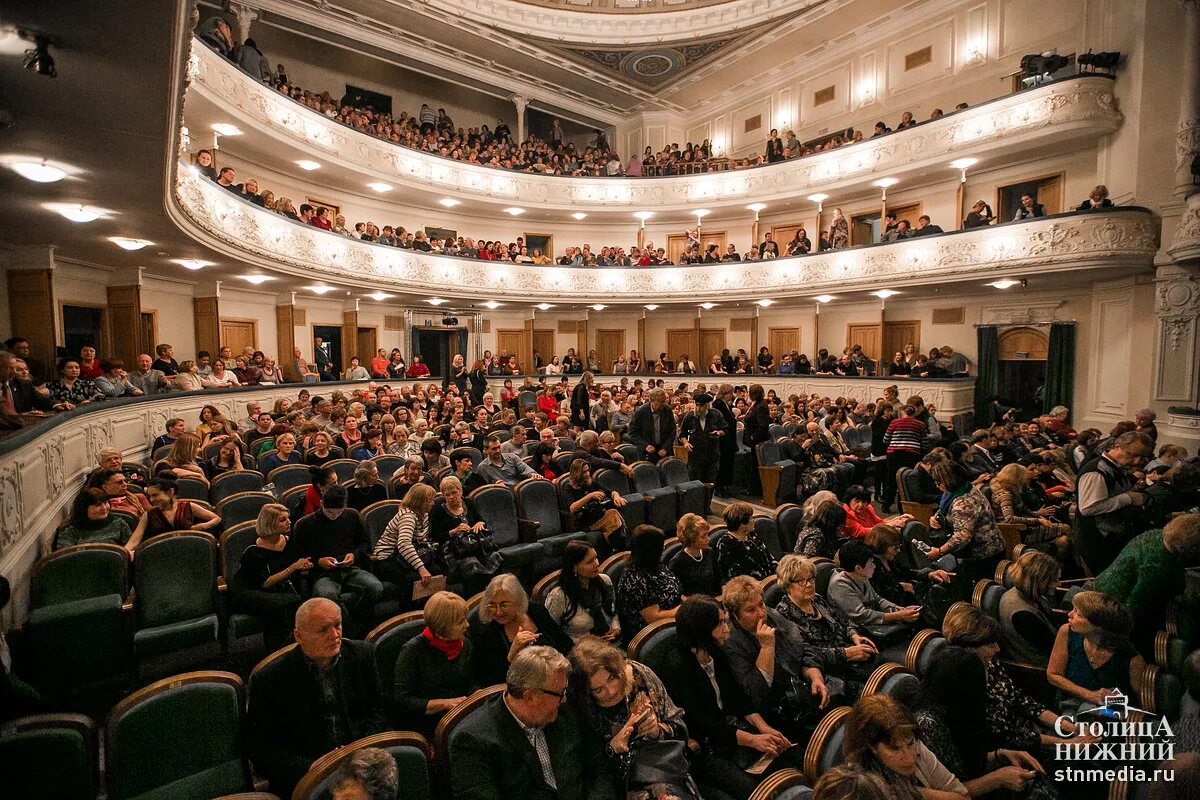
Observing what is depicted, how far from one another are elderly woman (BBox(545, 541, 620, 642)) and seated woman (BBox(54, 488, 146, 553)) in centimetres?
298

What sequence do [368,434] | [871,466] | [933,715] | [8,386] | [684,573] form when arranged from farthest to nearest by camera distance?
[871,466] → [368,434] → [8,386] → [684,573] → [933,715]

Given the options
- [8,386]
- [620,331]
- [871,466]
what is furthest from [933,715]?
[620,331]

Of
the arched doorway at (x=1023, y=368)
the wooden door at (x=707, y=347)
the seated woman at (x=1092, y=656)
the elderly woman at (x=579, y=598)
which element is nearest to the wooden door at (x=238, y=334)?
the elderly woman at (x=579, y=598)

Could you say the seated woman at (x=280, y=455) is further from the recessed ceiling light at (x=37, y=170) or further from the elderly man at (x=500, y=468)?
the recessed ceiling light at (x=37, y=170)

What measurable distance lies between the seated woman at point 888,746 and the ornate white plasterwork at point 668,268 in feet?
22.9

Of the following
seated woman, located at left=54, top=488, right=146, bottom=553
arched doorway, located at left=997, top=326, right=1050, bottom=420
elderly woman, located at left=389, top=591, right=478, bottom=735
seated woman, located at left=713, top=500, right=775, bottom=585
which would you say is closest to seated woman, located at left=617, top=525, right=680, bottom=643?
seated woman, located at left=713, top=500, right=775, bottom=585

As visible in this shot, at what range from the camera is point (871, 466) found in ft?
26.8

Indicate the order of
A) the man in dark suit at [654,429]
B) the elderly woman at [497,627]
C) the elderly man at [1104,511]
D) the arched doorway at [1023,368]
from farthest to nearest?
1. the arched doorway at [1023,368]
2. the man in dark suit at [654,429]
3. the elderly man at [1104,511]
4. the elderly woman at [497,627]

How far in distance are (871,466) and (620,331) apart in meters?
13.1

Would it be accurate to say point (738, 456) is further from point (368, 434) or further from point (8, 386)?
point (8, 386)

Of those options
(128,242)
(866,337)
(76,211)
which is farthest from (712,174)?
(76,211)

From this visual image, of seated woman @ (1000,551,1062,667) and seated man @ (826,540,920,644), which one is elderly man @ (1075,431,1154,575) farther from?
seated man @ (826,540,920,644)

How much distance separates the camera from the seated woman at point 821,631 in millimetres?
3084

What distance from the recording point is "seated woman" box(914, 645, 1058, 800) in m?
2.29
